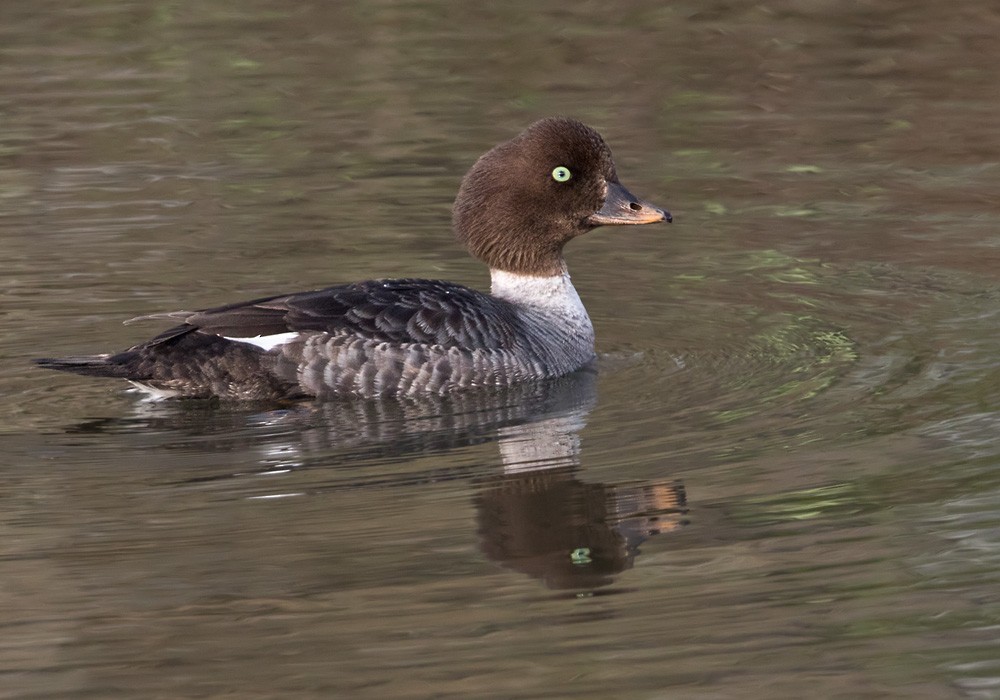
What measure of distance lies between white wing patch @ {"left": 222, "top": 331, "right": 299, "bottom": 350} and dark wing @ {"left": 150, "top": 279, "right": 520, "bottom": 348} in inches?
0.8

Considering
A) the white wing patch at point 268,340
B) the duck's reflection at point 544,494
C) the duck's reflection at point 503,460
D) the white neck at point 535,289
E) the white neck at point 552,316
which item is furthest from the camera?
the white neck at point 535,289

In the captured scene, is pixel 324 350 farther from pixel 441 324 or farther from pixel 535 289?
pixel 535 289

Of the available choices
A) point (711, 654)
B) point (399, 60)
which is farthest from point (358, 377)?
point (399, 60)

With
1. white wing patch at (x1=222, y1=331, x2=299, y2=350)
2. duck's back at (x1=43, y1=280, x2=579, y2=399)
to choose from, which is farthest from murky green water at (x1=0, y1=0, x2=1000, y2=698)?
white wing patch at (x1=222, y1=331, x2=299, y2=350)

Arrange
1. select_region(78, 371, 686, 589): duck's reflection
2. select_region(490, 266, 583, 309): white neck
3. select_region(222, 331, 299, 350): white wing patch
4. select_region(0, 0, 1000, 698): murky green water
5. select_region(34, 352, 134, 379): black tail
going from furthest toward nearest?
select_region(490, 266, 583, 309): white neck
select_region(222, 331, 299, 350): white wing patch
select_region(34, 352, 134, 379): black tail
select_region(78, 371, 686, 589): duck's reflection
select_region(0, 0, 1000, 698): murky green water

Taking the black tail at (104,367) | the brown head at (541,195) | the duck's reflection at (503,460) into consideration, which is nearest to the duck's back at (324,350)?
the black tail at (104,367)

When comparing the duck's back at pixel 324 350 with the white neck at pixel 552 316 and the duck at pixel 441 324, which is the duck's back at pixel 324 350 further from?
the white neck at pixel 552 316

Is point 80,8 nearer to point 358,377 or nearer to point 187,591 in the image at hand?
point 358,377

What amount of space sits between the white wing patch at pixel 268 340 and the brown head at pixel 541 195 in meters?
1.42

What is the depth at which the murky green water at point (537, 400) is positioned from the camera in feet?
18.2

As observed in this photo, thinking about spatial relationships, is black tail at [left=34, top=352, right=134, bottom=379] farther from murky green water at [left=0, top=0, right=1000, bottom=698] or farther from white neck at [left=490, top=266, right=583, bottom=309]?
white neck at [left=490, top=266, right=583, bottom=309]

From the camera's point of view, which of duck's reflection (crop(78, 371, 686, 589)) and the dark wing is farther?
the dark wing

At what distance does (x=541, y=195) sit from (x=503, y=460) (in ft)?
7.80

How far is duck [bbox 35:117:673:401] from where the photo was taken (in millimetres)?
8344
